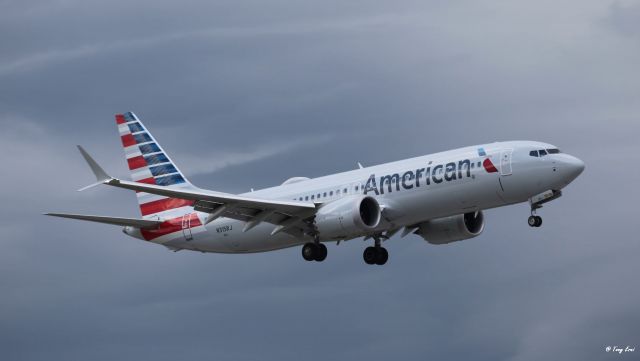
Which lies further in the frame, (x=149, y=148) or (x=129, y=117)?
(x=129, y=117)

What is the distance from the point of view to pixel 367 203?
5916 cm

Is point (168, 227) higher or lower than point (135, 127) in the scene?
lower

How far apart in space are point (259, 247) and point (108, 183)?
1257 centimetres

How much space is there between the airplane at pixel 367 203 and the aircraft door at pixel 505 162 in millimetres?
55

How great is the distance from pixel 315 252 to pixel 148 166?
49.5 ft

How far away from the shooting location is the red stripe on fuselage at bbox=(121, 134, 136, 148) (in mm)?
74125

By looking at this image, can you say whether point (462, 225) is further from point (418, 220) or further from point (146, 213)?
point (146, 213)

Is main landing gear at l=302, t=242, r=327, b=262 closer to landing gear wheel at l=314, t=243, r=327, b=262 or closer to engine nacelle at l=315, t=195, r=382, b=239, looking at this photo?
landing gear wheel at l=314, t=243, r=327, b=262

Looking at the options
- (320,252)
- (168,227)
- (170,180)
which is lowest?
(320,252)

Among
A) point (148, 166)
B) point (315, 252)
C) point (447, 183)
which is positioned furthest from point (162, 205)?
point (447, 183)

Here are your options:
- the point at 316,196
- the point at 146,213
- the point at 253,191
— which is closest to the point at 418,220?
the point at 316,196

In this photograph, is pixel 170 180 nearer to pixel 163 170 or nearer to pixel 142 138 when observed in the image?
pixel 163 170

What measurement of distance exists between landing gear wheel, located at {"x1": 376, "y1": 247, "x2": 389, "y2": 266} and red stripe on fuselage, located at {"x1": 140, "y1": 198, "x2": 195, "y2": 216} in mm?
10224

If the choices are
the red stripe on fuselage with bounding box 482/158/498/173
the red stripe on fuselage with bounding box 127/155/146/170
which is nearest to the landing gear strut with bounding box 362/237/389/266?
the red stripe on fuselage with bounding box 482/158/498/173
